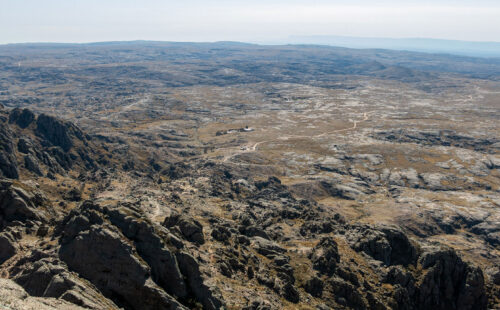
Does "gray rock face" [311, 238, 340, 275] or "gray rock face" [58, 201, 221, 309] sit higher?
"gray rock face" [58, 201, 221, 309]

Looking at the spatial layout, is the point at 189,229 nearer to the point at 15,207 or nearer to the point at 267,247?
the point at 267,247

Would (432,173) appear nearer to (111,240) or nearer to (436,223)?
(436,223)

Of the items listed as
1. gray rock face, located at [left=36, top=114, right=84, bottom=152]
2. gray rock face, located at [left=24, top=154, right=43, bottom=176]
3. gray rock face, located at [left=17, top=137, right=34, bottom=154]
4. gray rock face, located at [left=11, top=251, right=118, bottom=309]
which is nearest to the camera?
gray rock face, located at [left=11, top=251, right=118, bottom=309]

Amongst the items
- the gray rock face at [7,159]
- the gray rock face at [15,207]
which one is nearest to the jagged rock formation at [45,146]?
the gray rock face at [7,159]

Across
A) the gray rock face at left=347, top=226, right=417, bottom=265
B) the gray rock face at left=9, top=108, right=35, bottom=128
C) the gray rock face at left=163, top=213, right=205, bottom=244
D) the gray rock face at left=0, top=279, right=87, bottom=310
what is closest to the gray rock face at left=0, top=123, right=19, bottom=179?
the gray rock face at left=9, top=108, right=35, bottom=128

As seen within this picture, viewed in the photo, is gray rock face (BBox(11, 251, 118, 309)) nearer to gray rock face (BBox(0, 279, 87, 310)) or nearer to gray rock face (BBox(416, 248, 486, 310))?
gray rock face (BBox(0, 279, 87, 310))

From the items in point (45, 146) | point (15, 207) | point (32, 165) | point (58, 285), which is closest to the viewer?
point (58, 285)

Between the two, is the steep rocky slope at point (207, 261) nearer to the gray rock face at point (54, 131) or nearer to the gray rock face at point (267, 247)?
the gray rock face at point (267, 247)

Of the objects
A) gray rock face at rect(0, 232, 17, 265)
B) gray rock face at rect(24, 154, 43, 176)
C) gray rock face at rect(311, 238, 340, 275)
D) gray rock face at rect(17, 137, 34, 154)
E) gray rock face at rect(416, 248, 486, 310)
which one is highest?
gray rock face at rect(0, 232, 17, 265)

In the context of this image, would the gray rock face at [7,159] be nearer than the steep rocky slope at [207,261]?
No

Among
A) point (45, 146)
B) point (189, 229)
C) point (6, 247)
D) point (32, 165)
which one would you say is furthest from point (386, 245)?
point (45, 146)

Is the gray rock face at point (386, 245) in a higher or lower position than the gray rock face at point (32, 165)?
lower
